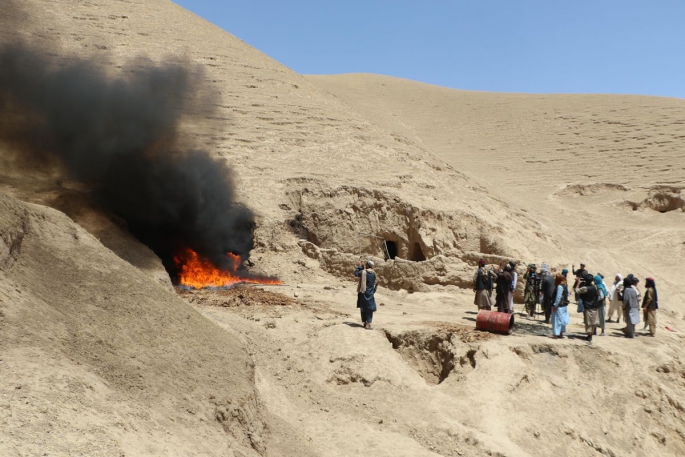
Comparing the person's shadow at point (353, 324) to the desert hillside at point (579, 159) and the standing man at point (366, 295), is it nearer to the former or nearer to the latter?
the standing man at point (366, 295)

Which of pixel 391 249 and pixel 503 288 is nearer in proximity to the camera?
pixel 503 288

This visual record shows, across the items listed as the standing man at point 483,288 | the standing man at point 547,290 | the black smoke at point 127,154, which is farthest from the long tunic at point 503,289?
the black smoke at point 127,154

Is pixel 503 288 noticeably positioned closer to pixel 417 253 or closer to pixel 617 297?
pixel 617 297

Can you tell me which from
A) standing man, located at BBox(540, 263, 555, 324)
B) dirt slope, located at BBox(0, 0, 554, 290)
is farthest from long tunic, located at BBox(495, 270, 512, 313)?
dirt slope, located at BBox(0, 0, 554, 290)

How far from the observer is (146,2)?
3042 cm

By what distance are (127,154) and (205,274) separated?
3.22m

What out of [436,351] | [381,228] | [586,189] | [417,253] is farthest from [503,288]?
[586,189]

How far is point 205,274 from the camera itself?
13.8m

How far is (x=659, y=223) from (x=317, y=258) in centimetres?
1385

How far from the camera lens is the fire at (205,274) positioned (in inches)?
527

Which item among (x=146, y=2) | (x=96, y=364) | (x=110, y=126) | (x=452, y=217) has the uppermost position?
(x=146, y=2)

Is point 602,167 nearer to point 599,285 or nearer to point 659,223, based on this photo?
point 659,223

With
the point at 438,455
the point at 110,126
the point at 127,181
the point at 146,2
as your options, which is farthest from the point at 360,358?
the point at 146,2

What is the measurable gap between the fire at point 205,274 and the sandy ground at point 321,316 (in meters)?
0.60
